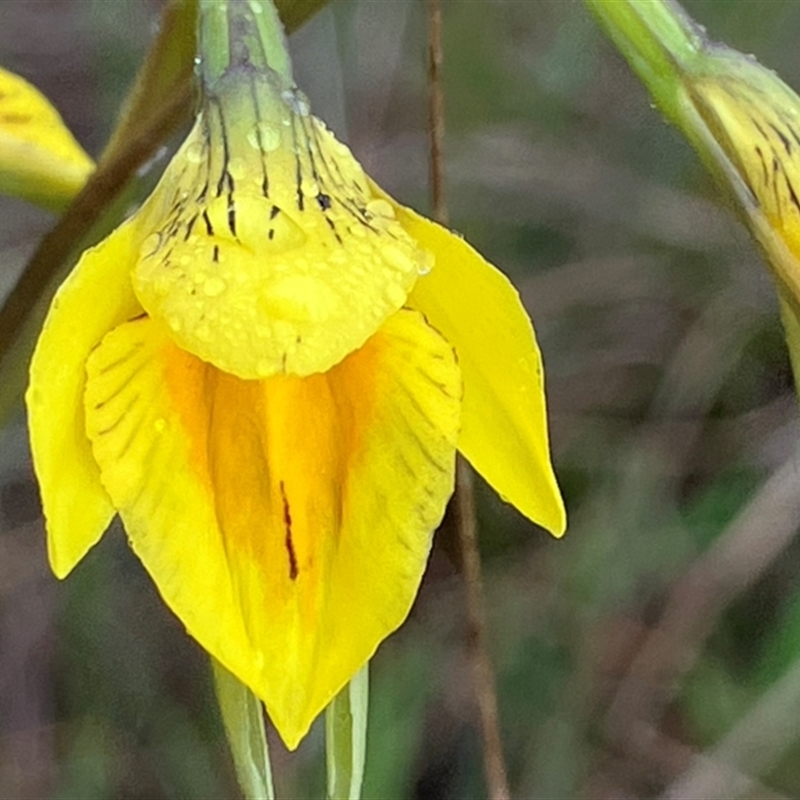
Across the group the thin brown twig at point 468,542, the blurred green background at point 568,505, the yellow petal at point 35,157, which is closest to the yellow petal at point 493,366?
the yellow petal at point 35,157

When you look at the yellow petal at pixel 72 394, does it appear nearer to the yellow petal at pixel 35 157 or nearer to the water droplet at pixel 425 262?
the water droplet at pixel 425 262

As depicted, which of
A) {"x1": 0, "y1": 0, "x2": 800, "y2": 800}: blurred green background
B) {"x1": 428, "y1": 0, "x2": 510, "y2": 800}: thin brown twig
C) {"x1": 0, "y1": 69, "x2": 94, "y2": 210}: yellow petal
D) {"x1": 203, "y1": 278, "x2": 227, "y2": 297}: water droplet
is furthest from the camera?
{"x1": 0, "y1": 0, "x2": 800, "y2": 800}: blurred green background

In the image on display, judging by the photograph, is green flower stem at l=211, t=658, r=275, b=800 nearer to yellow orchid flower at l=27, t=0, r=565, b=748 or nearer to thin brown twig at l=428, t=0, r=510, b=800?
yellow orchid flower at l=27, t=0, r=565, b=748

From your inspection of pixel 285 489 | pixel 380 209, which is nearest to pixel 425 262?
pixel 380 209

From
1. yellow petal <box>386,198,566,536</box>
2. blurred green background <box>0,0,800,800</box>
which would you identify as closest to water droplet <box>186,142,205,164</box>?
yellow petal <box>386,198,566,536</box>

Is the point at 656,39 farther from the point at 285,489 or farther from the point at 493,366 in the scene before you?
the point at 285,489

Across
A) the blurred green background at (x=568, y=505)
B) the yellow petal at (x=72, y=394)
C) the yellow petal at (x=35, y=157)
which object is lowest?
the blurred green background at (x=568, y=505)
